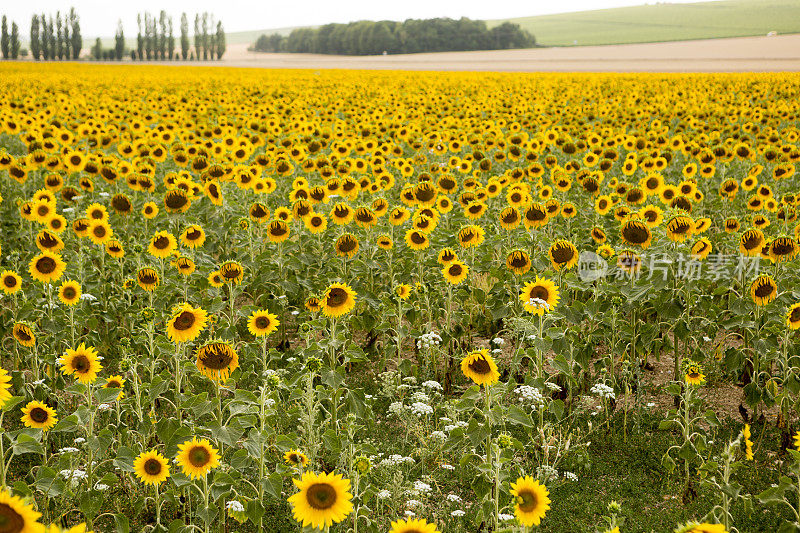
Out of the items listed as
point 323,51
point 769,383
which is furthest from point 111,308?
point 323,51

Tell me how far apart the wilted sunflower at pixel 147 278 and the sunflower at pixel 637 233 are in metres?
3.91

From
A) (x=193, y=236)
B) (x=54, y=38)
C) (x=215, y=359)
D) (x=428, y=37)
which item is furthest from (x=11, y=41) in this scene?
(x=215, y=359)

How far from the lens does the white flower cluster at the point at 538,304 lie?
436 cm

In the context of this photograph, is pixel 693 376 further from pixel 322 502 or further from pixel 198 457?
pixel 198 457

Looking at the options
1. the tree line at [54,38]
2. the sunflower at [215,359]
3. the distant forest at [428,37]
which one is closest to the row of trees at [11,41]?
the tree line at [54,38]

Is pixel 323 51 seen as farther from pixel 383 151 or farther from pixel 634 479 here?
pixel 634 479

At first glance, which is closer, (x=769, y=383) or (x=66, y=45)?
(x=769, y=383)

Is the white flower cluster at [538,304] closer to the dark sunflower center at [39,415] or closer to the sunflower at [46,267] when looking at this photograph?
the dark sunflower center at [39,415]

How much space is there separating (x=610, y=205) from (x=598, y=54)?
238ft

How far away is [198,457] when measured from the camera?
3365 millimetres

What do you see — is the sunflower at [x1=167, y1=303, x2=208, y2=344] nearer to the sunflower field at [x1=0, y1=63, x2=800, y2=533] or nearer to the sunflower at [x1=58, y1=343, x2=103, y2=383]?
the sunflower field at [x1=0, y1=63, x2=800, y2=533]

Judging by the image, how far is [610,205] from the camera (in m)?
7.09

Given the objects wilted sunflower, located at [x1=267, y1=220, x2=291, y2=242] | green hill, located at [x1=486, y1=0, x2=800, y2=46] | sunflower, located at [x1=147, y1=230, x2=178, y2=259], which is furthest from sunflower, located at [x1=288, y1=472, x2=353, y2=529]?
green hill, located at [x1=486, y1=0, x2=800, y2=46]

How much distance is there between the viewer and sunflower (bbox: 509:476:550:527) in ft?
9.81
